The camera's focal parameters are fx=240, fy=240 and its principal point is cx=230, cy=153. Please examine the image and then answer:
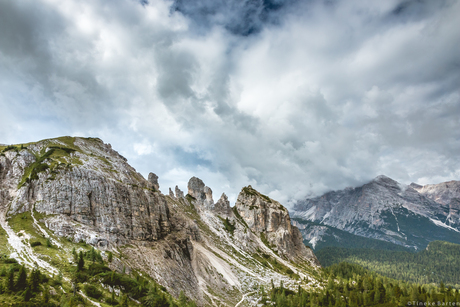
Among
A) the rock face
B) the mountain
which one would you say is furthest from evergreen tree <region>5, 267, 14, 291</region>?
the rock face

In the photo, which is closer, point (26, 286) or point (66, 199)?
point (26, 286)

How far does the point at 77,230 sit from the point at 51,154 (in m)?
64.9

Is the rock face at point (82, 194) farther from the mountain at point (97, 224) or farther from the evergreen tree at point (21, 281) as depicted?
the evergreen tree at point (21, 281)

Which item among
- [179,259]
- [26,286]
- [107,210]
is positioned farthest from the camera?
[179,259]

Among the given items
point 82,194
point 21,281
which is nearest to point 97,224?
point 82,194

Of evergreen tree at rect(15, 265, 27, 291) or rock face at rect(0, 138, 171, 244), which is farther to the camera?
rock face at rect(0, 138, 171, 244)

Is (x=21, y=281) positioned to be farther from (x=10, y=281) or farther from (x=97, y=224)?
(x=97, y=224)

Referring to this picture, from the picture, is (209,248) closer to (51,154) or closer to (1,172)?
(51,154)

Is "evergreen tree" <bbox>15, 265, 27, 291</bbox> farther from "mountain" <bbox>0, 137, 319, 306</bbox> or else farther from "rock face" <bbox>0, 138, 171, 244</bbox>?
"rock face" <bbox>0, 138, 171, 244</bbox>

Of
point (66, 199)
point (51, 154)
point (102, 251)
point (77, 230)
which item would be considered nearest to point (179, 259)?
point (102, 251)

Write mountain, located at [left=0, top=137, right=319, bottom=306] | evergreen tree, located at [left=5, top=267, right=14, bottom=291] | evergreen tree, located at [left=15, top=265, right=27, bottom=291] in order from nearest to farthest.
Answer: evergreen tree, located at [left=5, top=267, right=14, bottom=291] < evergreen tree, located at [left=15, top=265, right=27, bottom=291] < mountain, located at [left=0, top=137, right=319, bottom=306]

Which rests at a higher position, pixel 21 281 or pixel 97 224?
pixel 97 224

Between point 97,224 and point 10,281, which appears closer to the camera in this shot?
point 10,281

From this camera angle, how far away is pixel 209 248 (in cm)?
18775
